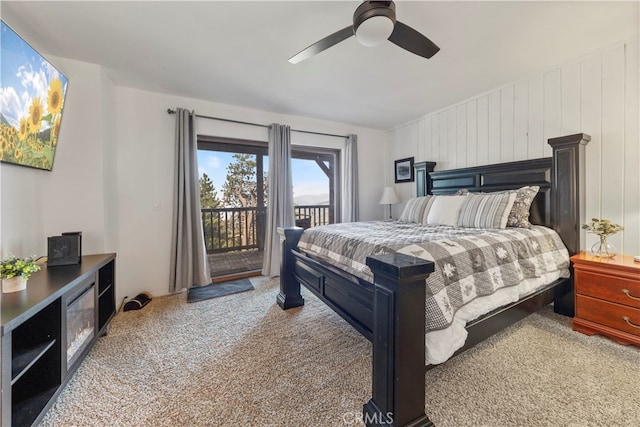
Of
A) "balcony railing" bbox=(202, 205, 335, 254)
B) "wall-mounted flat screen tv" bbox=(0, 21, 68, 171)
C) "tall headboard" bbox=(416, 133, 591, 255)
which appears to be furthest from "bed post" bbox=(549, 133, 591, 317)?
"wall-mounted flat screen tv" bbox=(0, 21, 68, 171)

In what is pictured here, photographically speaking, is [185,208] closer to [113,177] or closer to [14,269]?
[113,177]

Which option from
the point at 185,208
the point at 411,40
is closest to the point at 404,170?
the point at 411,40

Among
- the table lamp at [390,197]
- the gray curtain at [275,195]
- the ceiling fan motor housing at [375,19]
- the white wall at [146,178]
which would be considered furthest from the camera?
the table lamp at [390,197]

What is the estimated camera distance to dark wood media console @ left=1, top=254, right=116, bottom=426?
43.7 inches

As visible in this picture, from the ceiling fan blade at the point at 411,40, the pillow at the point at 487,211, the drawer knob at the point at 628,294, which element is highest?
the ceiling fan blade at the point at 411,40

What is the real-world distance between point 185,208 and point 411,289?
2893mm

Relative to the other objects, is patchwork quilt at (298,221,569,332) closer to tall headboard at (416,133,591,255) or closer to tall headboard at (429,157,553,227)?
tall headboard at (416,133,591,255)

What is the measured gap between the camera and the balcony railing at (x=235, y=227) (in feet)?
13.2

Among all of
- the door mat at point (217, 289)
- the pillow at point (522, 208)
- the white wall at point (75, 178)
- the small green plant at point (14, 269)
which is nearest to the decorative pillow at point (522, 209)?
the pillow at point (522, 208)

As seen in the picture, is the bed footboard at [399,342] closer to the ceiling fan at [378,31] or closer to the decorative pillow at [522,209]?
the ceiling fan at [378,31]

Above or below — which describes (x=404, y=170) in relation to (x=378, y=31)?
below

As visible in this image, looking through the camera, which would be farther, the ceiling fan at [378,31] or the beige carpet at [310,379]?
the ceiling fan at [378,31]

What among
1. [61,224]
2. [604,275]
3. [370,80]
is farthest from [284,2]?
[604,275]
